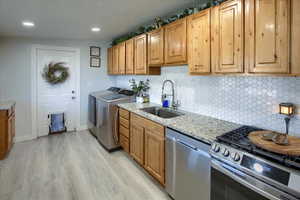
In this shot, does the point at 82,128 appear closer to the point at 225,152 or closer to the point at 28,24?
the point at 28,24

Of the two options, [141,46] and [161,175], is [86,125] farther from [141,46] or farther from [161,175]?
[161,175]

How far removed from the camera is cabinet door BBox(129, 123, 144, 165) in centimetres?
266

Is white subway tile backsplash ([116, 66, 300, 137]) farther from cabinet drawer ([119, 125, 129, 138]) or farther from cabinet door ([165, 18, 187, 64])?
cabinet drawer ([119, 125, 129, 138])

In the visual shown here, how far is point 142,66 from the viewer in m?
3.17

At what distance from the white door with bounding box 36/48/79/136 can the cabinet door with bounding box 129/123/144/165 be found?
254 centimetres

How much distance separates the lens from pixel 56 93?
4543 millimetres

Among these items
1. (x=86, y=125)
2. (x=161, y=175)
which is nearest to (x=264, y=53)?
(x=161, y=175)

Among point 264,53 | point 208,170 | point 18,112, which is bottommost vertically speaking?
point 208,170

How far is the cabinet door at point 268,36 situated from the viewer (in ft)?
4.32

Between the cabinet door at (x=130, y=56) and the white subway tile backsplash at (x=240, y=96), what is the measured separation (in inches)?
38.7

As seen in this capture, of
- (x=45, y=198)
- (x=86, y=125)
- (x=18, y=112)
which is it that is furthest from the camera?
(x=86, y=125)

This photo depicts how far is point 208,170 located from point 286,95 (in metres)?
0.98


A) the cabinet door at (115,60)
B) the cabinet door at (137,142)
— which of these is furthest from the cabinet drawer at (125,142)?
Answer: the cabinet door at (115,60)

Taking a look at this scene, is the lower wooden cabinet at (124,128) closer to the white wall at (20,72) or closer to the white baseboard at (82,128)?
the white baseboard at (82,128)
